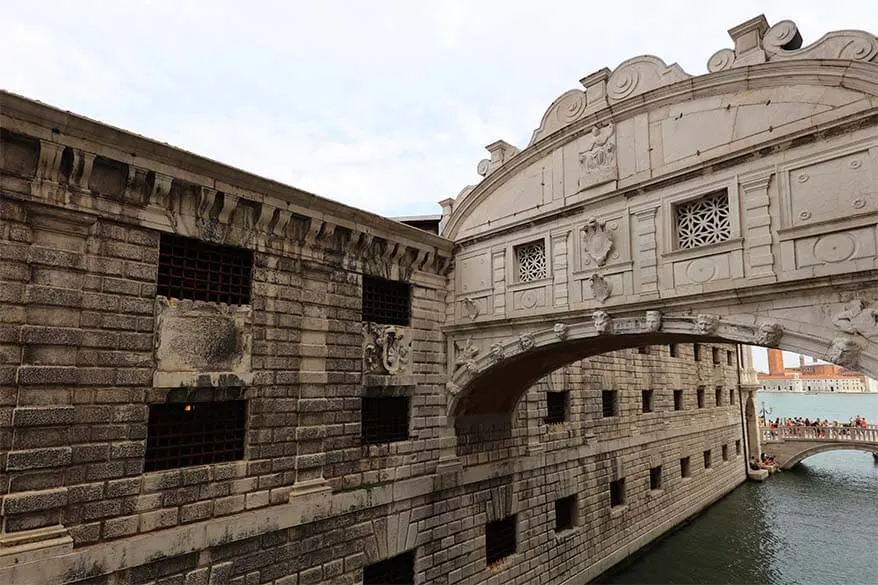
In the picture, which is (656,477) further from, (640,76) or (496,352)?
(640,76)

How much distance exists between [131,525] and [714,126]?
9715 millimetres

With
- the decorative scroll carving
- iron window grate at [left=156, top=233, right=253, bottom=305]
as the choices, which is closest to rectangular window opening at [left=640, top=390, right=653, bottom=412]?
the decorative scroll carving

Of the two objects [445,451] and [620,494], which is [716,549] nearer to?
[620,494]

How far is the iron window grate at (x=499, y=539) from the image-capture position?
38.6 feet

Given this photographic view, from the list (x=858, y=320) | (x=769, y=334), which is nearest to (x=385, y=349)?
(x=769, y=334)

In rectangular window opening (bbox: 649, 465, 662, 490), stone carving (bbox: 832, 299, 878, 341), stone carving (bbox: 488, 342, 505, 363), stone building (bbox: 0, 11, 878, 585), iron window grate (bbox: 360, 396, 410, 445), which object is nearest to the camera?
stone carving (bbox: 832, 299, 878, 341)

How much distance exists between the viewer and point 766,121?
24.0 feet

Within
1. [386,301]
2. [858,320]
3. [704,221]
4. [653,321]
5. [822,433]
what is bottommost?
[822,433]

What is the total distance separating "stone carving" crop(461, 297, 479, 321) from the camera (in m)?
10.7

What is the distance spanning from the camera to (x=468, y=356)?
10.6 meters

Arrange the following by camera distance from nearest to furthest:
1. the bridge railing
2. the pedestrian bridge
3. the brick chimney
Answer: the pedestrian bridge, the bridge railing, the brick chimney

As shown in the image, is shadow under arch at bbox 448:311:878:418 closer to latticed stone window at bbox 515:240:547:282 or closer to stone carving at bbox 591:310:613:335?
stone carving at bbox 591:310:613:335

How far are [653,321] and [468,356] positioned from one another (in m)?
3.89

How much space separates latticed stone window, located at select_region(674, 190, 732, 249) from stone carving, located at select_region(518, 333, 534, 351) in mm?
2954
